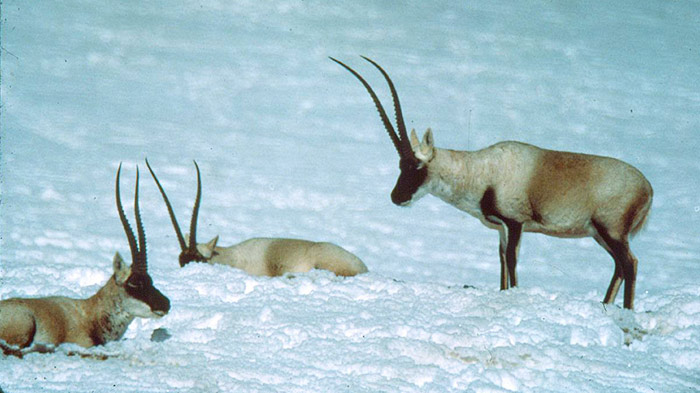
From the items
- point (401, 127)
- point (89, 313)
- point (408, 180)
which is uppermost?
point (401, 127)

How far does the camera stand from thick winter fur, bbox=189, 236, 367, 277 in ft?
31.3

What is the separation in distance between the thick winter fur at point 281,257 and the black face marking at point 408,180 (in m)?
1.88

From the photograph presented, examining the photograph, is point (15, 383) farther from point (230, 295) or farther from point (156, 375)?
point (230, 295)

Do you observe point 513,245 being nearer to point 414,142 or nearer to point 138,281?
point 414,142

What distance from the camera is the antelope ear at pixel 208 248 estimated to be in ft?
34.3

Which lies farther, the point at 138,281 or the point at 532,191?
the point at 532,191

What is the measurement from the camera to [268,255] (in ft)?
34.2

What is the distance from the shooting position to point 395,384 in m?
5.25

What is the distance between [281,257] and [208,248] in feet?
3.51

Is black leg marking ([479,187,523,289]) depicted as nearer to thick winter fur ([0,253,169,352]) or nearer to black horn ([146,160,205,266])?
thick winter fur ([0,253,169,352])

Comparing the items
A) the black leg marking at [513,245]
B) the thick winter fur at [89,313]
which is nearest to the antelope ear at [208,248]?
the thick winter fur at [89,313]

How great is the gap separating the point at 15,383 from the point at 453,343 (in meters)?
2.98

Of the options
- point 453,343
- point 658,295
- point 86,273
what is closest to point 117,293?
point 86,273

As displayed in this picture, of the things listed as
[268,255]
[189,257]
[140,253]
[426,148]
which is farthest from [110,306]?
[268,255]
